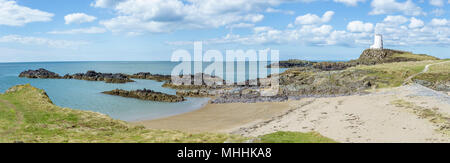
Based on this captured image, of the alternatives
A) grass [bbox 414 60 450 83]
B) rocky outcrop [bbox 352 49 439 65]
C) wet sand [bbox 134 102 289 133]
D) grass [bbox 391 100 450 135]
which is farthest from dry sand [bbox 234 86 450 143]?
rocky outcrop [bbox 352 49 439 65]

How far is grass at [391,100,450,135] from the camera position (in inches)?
590

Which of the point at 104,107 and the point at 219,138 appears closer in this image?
the point at 219,138

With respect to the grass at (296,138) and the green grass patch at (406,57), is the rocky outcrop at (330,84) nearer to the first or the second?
the grass at (296,138)

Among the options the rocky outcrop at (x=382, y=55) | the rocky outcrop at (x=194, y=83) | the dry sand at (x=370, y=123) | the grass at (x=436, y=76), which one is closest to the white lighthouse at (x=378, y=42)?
the rocky outcrop at (x=382, y=55)

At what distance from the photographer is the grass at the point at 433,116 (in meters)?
15.0

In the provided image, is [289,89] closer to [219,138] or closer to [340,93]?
[340,93]

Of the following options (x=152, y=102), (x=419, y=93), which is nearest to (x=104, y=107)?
(x=152, y=102)

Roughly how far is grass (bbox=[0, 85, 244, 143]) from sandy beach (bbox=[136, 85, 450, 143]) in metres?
5.97

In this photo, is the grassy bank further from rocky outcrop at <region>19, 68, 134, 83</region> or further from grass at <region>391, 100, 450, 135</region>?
rocky outcrop at <region>19, 68, 134, 83</region>

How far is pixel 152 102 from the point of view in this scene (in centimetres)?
3584

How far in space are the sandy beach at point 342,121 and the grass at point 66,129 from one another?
19.6 ft
